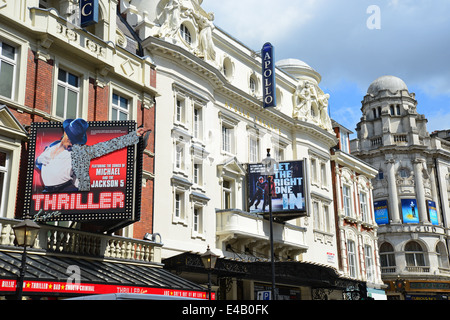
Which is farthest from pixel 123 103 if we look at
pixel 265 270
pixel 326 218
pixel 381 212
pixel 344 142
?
pixel 381 212

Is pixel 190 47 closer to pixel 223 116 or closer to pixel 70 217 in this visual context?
pixel 223 116

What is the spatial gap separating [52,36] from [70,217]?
651 centimetres

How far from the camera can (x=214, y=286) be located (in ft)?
81.1

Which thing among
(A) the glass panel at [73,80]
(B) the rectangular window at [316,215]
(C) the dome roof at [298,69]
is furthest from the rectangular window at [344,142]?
(A) the glass panel at [73,80]

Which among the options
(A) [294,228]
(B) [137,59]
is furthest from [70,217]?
(A) [294,228]

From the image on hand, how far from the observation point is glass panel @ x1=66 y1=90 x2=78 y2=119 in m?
18.5

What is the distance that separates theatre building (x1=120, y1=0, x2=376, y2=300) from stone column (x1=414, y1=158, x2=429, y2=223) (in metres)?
25.3

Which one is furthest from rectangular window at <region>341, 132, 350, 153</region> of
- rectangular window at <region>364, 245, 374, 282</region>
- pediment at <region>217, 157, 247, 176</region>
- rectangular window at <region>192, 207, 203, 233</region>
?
rectangular window at <region>192, 207, 203, 233</region>

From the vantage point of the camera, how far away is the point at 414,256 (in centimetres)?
5531

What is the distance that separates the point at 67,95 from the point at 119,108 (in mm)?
2764

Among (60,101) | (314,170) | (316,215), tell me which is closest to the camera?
(60,101)

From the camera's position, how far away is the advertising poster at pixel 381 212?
183 ft

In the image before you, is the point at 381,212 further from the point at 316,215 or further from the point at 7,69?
the point at 7,69

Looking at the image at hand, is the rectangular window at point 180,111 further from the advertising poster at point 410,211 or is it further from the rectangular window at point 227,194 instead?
the advertising poster at point 410,211
